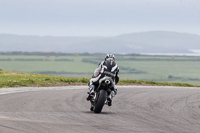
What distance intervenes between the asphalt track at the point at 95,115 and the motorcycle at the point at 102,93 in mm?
289

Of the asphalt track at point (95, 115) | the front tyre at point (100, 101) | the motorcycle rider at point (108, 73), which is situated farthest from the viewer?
the motorcycle rider at point (108, 73)

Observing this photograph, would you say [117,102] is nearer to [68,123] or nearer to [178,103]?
[178,103]

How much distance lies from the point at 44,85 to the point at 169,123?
1634cm

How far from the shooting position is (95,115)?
49.3 feet

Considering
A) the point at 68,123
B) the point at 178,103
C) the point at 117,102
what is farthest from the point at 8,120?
the point at 178,103

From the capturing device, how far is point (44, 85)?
94.7 ft

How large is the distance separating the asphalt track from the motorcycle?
11.4 inches

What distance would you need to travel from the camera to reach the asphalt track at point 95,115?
1185 cm

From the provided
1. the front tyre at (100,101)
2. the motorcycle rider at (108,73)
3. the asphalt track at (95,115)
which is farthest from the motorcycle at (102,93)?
the asphalt track at (95,115)

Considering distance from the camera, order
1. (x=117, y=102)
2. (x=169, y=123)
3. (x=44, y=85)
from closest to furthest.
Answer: (x=169, y=123) → (x=117, y=102) → (x=44, y=85)

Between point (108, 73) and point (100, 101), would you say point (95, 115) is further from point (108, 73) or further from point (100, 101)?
point (108, 73)

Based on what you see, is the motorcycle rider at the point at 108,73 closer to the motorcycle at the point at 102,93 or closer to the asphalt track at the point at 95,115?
the motorcycle at the point at 102,93

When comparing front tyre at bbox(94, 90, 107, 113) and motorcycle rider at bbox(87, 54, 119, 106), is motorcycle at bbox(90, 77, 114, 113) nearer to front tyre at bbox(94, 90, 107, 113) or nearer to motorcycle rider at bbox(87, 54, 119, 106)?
front tyre at bbox(94, 90, 107, 113)

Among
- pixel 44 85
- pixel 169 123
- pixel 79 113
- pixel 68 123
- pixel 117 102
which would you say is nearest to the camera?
pixel 68 123
